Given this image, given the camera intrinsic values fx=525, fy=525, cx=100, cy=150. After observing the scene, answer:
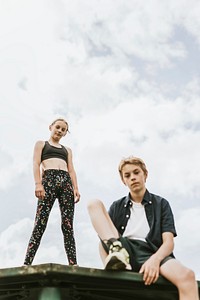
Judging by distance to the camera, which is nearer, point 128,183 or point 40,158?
point 128,183

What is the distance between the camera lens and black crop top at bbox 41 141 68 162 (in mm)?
6750

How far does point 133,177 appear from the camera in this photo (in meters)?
4.76

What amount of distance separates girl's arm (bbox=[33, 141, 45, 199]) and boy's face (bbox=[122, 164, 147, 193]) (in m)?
1.84

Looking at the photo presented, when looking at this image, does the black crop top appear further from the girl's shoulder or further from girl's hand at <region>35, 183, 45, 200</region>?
girl's hand at <region>35, 183, 45, 200</region>

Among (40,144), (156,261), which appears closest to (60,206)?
(40,144)

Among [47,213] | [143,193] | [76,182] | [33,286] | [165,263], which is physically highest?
[76,182]

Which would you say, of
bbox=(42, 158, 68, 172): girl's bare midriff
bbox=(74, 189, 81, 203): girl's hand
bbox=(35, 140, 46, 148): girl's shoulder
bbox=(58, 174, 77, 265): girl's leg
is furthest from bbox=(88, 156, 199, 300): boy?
bbox=(35, 140, 46, 148): girl's shoulder

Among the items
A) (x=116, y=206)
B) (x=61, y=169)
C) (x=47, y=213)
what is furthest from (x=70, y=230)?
(x=116, y=206)

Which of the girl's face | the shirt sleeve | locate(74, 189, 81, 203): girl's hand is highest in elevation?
the girl's face

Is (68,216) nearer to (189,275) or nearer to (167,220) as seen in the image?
(167,220)

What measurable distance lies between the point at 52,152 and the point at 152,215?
95.9 inches

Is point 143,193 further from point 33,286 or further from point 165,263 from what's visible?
point 33,286

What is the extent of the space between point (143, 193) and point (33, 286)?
1.40 metres

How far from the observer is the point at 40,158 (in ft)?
22.1
